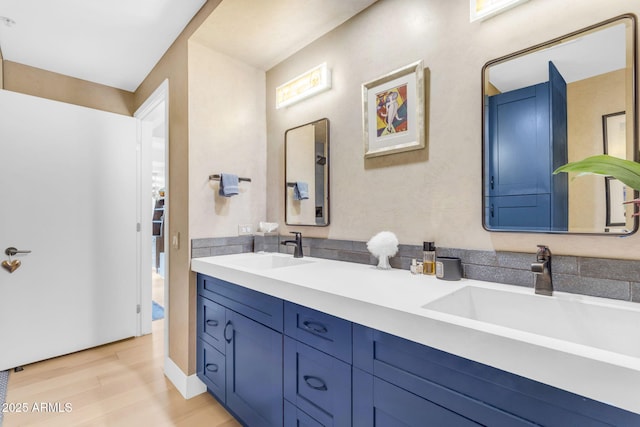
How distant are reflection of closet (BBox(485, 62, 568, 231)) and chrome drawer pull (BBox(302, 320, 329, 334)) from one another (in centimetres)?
83

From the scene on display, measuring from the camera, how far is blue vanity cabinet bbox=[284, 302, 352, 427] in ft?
3.64

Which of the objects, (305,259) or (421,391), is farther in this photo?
(305,259)

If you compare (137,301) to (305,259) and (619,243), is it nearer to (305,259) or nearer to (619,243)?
(305,259)

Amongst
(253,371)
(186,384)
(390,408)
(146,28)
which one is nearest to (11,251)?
(186,384)

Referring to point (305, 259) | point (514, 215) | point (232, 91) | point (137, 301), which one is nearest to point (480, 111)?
point (514, 215)

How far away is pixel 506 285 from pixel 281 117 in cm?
188

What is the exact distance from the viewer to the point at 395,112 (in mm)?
1638

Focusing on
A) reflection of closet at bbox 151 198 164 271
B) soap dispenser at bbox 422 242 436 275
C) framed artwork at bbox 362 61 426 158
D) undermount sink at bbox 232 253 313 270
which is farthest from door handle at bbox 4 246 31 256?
soap dispenser at bbox 422 242 436 275

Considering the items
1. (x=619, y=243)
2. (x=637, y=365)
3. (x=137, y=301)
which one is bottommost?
(x=137, y=301)

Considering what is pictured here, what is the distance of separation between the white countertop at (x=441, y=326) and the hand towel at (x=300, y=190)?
0.69 meters

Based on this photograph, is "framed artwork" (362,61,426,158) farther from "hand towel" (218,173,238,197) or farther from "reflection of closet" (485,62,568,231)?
"hand towel" (218,173,238,197)

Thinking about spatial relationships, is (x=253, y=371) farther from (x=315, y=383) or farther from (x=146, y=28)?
(x=146, y=28)

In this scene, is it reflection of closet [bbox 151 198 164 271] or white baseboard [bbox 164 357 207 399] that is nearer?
white baseboard [bbox 164 357 207 399]

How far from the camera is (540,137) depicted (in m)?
1.19
